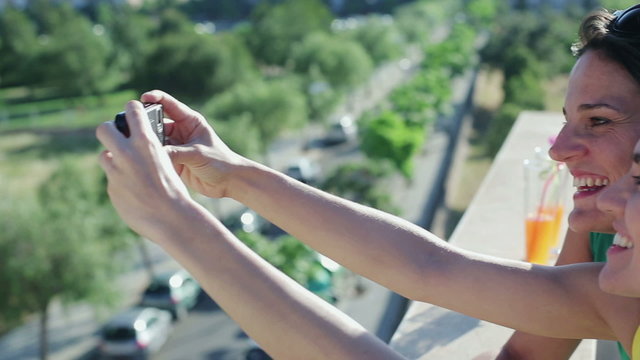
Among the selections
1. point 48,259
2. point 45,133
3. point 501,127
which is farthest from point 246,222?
point 45,133

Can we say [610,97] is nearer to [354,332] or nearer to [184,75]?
[354,332]

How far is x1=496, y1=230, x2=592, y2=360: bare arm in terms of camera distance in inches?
49.6

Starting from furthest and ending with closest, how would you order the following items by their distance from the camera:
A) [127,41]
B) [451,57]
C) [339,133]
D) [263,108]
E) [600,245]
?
[127,41], [451,57], [339,133], [263,108], [600,245]

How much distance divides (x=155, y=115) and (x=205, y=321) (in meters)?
7.75

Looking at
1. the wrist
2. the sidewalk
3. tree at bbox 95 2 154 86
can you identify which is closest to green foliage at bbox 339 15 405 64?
tree at bbox 95 2 154 86

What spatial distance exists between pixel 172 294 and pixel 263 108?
5.94 metres

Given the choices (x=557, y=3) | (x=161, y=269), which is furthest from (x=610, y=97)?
(x=557, y=3)

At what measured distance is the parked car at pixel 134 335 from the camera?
7660 millimetres

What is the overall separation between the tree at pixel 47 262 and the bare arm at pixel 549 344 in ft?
23.2

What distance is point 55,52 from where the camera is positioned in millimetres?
20609

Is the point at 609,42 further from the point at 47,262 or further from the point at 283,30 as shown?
the point at 283,30

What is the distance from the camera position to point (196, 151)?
1.17 metres

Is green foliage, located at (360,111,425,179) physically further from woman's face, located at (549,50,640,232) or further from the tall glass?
woman's face, located at (549,50,640,232)

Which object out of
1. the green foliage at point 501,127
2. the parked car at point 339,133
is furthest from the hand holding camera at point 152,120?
the parked car at point 339,133
